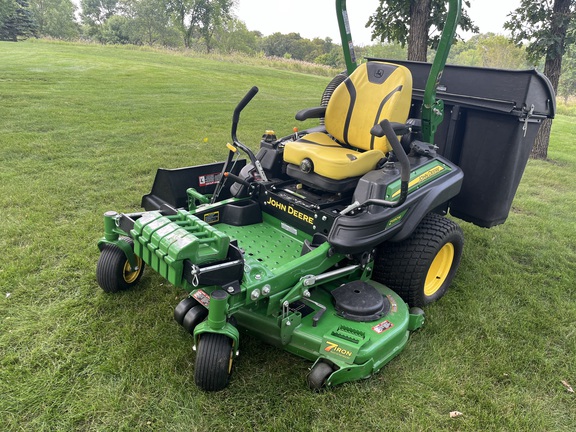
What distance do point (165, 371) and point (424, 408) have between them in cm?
137

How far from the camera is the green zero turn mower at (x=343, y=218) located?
7.68 feet

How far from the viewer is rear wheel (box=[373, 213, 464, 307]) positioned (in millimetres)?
2992

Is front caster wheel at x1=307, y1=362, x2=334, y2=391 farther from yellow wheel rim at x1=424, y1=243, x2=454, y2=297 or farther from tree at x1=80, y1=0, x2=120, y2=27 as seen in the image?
tree at x1=80, y1=0, x2=120, y2=27

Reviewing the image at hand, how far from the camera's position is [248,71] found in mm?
17219

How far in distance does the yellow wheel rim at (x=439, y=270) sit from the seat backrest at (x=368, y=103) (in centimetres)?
88

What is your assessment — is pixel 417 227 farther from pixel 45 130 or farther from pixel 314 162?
pixel 45 130

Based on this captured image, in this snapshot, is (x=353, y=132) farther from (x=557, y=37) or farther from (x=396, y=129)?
A: (x=557, y=37)

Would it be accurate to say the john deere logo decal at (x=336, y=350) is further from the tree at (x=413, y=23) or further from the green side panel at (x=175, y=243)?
the tree at (x=413, y=23)

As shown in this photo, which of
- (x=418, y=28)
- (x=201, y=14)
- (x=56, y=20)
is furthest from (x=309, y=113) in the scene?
(x=56, y=20)

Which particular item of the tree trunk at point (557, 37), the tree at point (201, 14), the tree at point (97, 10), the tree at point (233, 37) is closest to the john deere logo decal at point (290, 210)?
the tree trunk at point (557, 37)

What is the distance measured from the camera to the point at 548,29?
276 inches

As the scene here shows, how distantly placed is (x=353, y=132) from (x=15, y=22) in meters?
36.1

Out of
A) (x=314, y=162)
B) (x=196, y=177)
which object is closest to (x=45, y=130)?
(x=196, y=177)

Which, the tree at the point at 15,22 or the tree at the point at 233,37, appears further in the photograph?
the tree at the point at 233,37
